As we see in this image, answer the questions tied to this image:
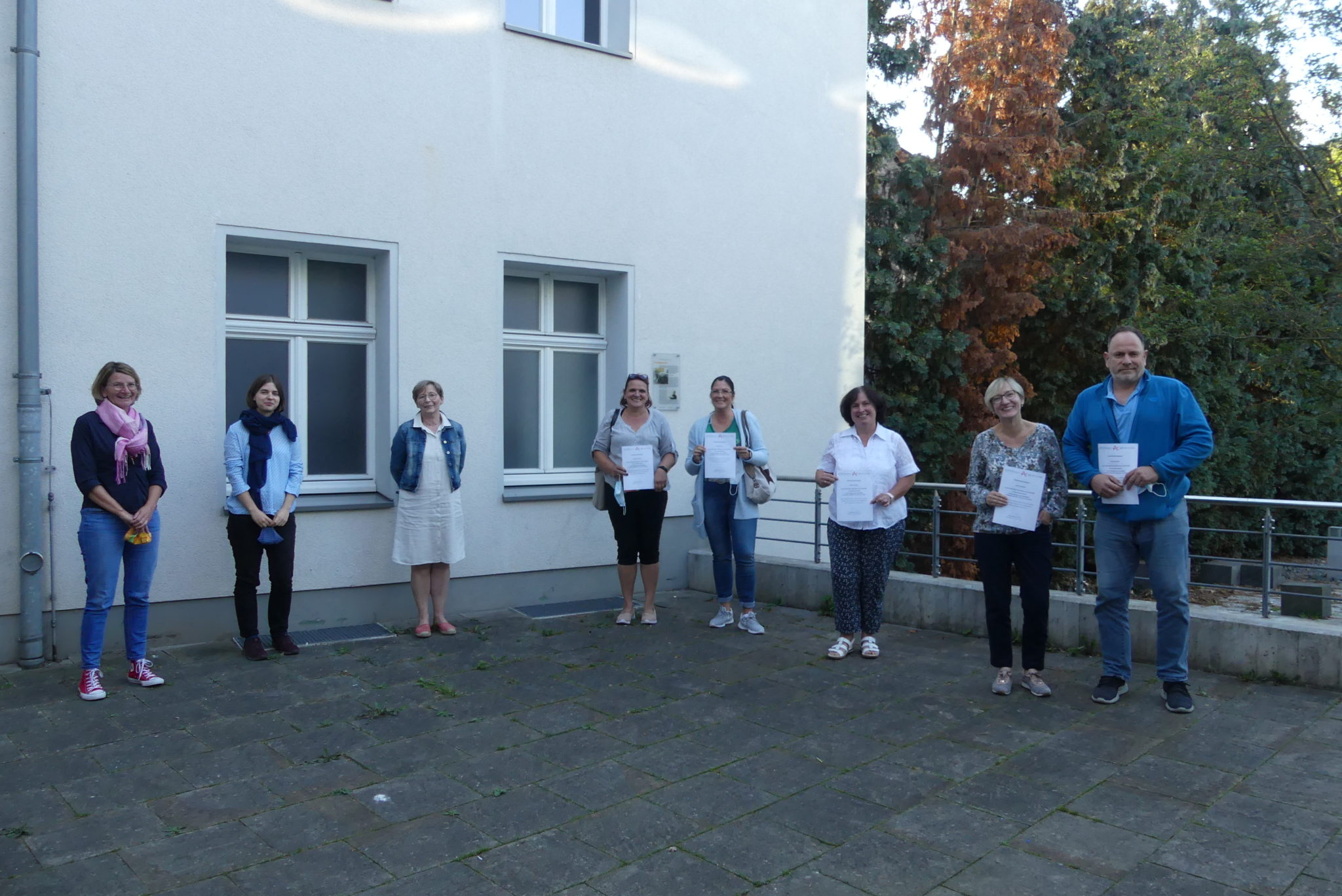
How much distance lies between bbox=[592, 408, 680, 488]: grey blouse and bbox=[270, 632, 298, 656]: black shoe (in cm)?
240

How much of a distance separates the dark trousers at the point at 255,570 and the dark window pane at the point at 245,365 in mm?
1015

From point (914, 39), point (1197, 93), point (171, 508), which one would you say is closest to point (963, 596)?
point (171, 508)

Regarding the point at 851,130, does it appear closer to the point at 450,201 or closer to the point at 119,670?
the point at 450,201

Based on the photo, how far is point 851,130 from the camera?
10.3 m

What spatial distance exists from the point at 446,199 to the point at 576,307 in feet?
5.29

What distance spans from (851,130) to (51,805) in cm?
871

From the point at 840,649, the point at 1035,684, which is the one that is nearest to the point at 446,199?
the point at 840,649

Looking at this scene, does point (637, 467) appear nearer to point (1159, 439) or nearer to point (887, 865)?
point (1159, 439)

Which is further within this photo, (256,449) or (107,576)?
(256,449)

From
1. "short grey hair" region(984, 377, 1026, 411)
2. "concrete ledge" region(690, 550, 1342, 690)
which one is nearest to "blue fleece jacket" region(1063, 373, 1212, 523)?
"short grey hair" region(984, 377, 1026, 411)

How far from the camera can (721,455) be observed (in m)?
7.35

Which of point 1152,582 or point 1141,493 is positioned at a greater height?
point 1141,493

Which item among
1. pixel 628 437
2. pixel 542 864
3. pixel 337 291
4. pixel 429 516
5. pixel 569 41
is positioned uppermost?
pixel 569 41

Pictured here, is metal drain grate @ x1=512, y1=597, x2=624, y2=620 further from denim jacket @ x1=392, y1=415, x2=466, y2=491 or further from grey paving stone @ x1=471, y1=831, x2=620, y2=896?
grey paving stone @ x1=471, y1=831, x2=620, y2=896
